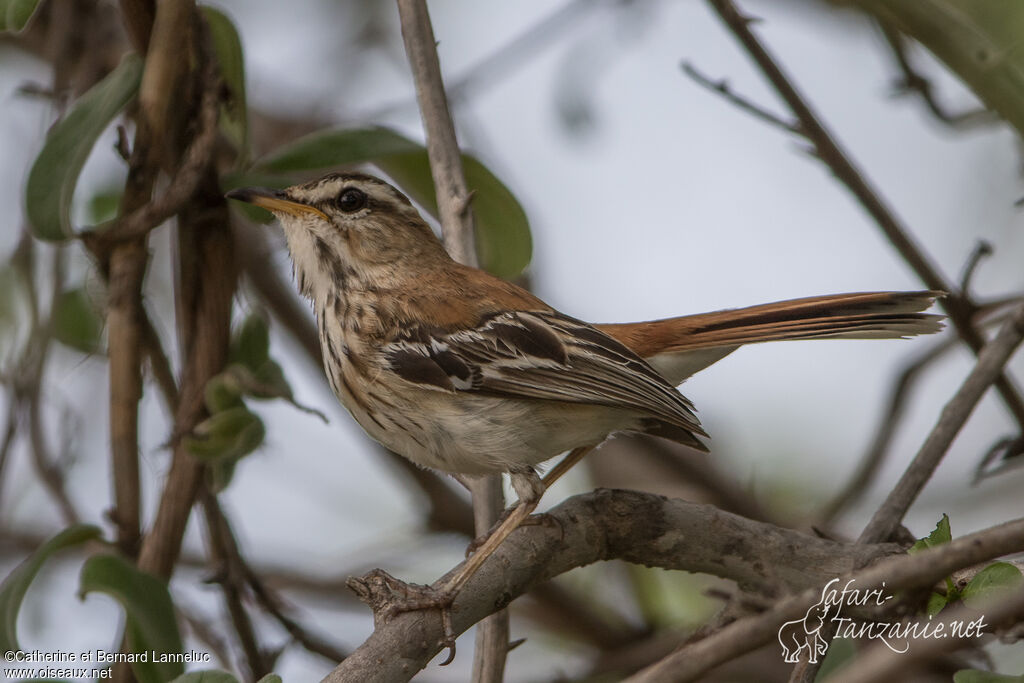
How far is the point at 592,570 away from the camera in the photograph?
5.99 metres

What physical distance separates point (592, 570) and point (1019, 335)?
310 centimetres

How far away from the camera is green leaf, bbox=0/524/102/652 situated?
10.0 feet

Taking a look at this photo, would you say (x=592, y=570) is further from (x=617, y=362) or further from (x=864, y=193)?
(x=864, y=193)

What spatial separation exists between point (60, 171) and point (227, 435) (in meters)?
0.99

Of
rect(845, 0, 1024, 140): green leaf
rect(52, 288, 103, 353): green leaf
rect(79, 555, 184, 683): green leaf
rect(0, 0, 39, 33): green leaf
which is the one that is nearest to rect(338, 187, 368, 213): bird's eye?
rect(52, 288, 103, 353): green leaf

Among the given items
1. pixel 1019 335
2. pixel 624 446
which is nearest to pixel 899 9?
pixel 1019 335

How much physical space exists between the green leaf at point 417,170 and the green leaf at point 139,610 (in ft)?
4.85

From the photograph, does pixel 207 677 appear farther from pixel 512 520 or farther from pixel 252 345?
pixel 252 345

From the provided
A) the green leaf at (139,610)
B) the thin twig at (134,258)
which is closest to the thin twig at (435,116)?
the thin twig at (134,258)

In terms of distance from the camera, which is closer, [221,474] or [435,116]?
[435,116]

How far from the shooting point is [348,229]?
4.36 meters

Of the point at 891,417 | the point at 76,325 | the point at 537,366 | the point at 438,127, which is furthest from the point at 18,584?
the point at 891,417

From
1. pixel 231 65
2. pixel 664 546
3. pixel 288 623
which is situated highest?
pixel 231 65

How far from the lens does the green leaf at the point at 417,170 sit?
380 centimetres
